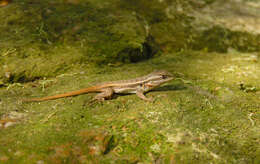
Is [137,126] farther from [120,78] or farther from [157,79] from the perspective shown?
[120,78]

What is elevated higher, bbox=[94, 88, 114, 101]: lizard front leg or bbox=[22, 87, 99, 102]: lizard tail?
bbox=[22, 87, 99, 102]: lizard tail

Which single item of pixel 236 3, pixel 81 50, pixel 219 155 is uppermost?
pixel 236 3

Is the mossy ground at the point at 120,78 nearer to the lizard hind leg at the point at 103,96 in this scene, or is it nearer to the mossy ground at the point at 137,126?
the mossy ground at the point at 137,126

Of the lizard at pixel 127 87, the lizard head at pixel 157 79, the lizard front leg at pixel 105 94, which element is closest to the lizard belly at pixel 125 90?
the lizard at pixel 127 87

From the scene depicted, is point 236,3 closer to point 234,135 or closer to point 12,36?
point 234,135

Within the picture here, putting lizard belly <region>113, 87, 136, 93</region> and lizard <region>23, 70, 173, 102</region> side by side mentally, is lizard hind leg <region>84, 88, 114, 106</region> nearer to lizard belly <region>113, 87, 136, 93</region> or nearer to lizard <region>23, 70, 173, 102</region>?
lizard <region>23, 70, 173, 102</region>

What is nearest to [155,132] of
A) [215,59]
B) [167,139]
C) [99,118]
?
[167,139]

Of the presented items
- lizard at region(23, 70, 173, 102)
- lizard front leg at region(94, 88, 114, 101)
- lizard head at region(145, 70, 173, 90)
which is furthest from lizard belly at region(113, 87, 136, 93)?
lizard head at region(145, 70, 173, 90)
